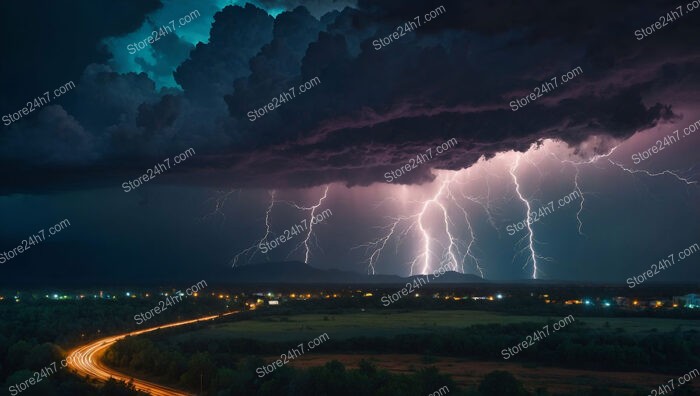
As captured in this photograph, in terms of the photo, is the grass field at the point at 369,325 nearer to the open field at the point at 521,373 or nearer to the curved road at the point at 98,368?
the curved road at the point at 98,368

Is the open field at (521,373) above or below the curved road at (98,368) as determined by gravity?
below

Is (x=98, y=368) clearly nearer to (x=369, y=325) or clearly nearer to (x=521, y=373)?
(x=521, y=373)

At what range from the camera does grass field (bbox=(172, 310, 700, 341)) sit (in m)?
48.2

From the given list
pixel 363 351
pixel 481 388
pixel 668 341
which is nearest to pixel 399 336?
pixel 363 351

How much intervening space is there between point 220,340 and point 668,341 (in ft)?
90.3

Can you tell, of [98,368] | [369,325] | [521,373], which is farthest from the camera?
[369,325]

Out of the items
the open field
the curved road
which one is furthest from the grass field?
the open field

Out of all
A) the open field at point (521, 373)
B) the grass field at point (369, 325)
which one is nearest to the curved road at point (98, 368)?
the grass field at point (369, 325)

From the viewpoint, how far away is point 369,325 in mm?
55281

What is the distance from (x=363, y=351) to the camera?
40719mm

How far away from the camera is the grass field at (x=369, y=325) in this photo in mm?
48188

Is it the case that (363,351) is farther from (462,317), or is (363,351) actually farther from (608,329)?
(462,317)

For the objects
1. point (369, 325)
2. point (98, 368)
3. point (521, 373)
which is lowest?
point (521, 373)

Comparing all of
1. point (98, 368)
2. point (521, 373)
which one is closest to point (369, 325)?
point (521, 373)
